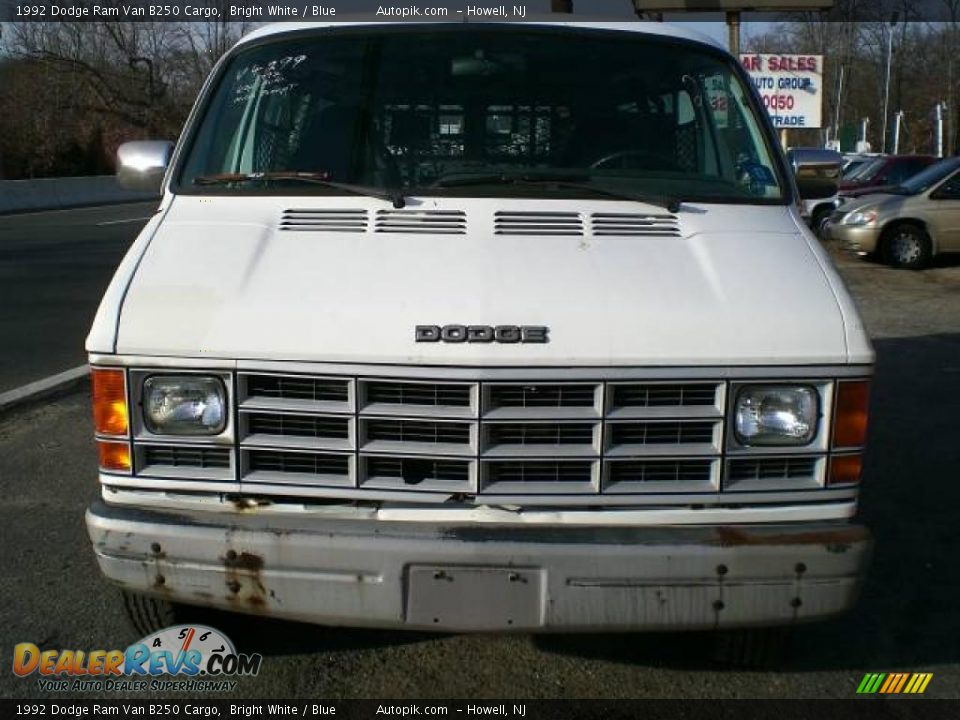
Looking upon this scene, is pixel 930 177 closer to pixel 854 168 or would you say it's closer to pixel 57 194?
pixel 854 168

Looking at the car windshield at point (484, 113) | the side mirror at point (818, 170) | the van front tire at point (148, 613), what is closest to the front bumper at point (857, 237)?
the side mirror at point (818, 170)

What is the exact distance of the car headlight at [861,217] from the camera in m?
16.3

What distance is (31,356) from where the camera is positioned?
8.48m

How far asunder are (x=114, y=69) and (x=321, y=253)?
52608 millimetres

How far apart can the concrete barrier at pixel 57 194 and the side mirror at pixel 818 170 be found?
69.4 ft

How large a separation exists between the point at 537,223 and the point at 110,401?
1547mm

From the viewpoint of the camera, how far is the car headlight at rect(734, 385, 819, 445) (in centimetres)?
305

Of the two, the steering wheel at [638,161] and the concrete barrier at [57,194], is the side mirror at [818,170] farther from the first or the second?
the concrete barrier at [57,194]

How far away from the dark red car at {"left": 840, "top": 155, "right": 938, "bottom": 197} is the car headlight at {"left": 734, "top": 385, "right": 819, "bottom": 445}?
61.2 ft

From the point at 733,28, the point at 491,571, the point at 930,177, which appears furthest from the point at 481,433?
the point at 930,177

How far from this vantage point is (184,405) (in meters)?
3.05
